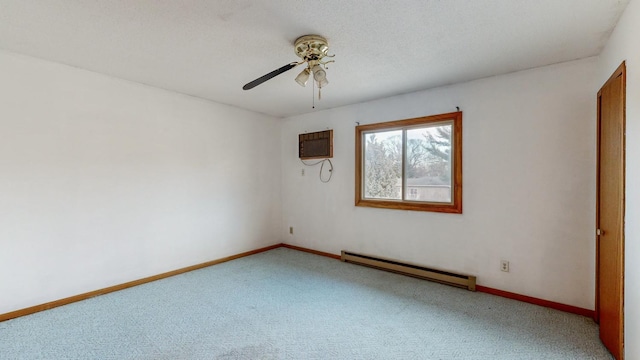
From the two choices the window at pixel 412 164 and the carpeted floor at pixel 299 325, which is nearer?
the carpeted floor at pixel 299 325

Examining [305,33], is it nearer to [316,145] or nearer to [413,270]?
[316,145]

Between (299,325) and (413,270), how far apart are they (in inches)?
70.7

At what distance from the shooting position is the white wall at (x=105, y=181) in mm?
2625

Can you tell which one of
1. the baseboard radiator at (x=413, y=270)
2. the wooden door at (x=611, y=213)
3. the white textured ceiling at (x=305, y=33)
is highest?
the white textured ceiling at (x=305, y=33)

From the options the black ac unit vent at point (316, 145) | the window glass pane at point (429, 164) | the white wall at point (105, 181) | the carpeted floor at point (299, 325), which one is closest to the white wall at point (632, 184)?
the carpeted floor at point (299, 325)

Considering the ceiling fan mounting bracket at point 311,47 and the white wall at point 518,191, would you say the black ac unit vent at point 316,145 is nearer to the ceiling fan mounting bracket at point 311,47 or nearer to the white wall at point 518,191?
the white wall at point 518,191

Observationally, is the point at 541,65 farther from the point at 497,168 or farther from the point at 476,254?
the point at 476,254

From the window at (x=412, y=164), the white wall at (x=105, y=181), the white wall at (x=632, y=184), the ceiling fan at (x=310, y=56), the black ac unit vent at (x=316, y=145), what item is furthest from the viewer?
the black ac unit vent at (x=316, y=145)

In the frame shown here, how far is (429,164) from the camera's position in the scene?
12.0 ft

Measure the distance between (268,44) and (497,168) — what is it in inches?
105

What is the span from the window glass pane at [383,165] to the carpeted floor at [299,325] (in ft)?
4.13

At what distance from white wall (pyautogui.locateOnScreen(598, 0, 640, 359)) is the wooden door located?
8 centimetres

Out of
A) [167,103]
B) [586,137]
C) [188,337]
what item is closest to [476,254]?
[586,137]

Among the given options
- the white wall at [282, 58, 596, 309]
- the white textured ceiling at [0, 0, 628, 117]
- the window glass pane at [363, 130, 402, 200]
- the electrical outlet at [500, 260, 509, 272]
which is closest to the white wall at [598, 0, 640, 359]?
the white textured ceiling at [0, 0, 628, 117]
